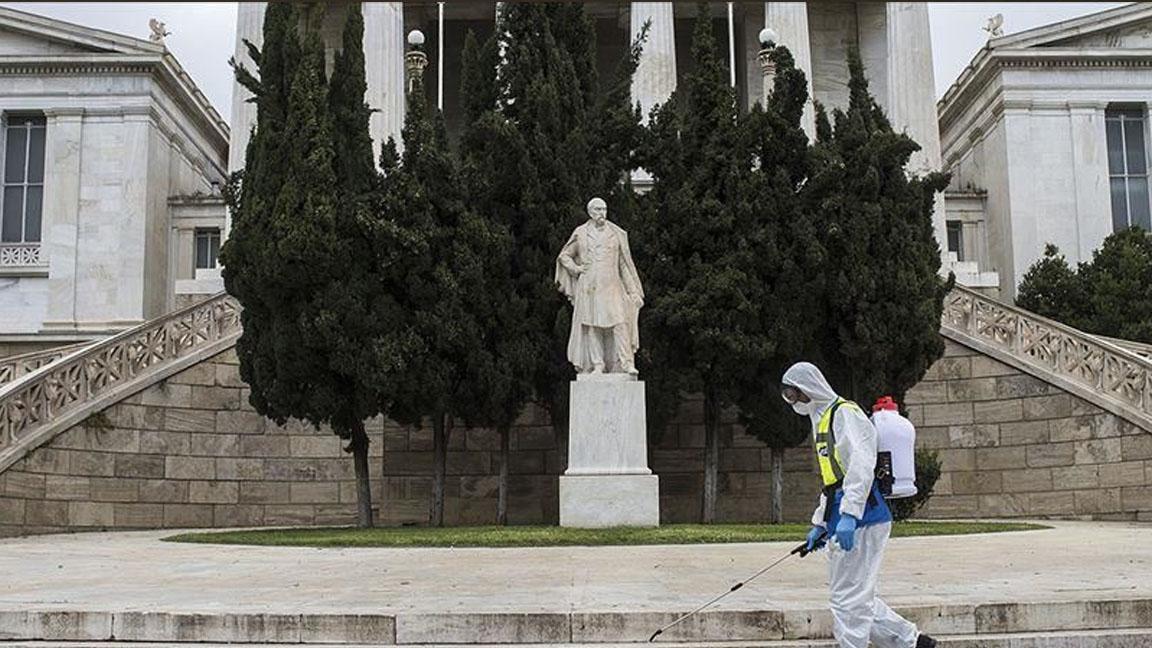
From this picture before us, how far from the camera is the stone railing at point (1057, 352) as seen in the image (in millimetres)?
21969

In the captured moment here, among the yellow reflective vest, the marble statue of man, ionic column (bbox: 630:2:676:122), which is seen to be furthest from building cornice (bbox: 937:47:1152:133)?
the yellow reflective vest

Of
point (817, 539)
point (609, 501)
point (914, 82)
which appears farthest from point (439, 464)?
point (914, 82)

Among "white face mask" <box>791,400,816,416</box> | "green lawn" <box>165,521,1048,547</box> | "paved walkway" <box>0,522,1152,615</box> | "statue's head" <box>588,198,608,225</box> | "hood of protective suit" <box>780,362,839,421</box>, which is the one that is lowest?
"paved walkway" <box>0,522,1152,615</box>

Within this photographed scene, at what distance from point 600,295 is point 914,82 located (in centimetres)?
2060

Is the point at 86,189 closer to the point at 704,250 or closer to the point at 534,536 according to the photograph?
the point at 704,250

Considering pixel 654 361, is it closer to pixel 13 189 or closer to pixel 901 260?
pixel 901 260

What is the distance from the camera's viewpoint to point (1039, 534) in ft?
55.9

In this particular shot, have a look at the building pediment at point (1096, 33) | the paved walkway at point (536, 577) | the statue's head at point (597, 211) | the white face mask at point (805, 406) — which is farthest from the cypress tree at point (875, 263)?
the building pediment at point (1096, 33)

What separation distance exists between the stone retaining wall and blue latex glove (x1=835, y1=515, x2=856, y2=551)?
1527cm

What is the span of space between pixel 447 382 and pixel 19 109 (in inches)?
1068

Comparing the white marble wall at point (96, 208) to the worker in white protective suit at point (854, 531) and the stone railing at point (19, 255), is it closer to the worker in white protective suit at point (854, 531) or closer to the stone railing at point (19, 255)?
the stone railing at point (19, 255)

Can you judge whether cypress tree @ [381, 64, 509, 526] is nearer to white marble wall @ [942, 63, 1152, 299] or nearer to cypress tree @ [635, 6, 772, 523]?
cypress tree @ [635, 6, 772, 523]

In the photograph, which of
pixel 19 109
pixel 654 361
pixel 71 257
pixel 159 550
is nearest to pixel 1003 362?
pixel 654 361

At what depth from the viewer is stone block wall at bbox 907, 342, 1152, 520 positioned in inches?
866
